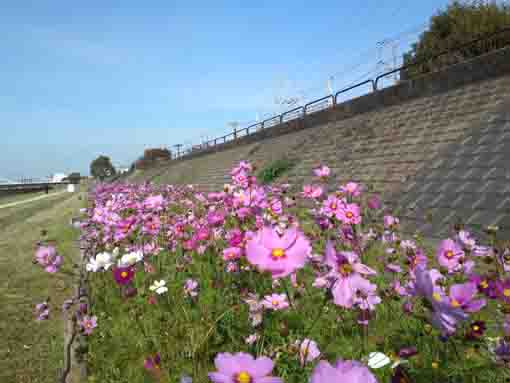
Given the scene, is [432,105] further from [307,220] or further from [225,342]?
[225,342]

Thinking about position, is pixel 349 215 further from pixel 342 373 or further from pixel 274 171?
pixel 274 171

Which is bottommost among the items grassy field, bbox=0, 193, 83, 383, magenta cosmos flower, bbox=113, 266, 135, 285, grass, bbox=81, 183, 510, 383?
grassy field, bbox=0, 193, 83, 383

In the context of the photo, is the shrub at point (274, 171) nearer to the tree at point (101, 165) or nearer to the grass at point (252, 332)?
the grass at point (252, 332)

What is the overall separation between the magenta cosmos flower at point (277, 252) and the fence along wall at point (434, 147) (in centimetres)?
367

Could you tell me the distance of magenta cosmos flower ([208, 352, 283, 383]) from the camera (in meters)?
0.70

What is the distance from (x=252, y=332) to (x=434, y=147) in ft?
17.3

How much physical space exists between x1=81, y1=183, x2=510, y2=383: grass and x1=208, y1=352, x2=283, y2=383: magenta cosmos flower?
588 millimetres

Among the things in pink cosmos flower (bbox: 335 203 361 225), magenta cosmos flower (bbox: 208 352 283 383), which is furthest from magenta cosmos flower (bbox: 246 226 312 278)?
pink cosmos flower (bbox: 335 203 361 225)

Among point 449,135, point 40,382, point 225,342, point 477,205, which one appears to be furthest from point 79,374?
point 449,135

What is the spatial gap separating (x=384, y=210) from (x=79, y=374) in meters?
4.32

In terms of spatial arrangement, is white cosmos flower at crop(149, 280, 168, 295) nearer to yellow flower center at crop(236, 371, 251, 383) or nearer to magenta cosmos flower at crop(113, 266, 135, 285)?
magenta cosmos flower at crop(113, 266, 135, 285)

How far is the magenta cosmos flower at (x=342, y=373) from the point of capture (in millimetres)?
590

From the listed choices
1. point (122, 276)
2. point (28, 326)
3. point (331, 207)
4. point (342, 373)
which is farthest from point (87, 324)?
point (342, 373)

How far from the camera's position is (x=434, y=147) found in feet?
19.9
